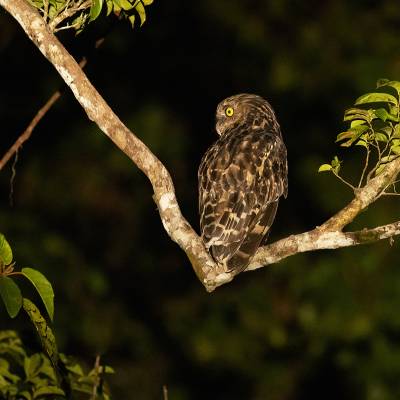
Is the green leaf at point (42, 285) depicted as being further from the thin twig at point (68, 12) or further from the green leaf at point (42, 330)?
the thin twig at point (68, 12)

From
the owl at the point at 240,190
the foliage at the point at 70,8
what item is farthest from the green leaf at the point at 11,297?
the owl at the point at 240,190

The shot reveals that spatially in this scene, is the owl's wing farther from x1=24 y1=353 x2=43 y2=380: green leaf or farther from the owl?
x1=24 y1=353 x2=43 y2=380: green leaf

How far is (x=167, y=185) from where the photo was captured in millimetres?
3686

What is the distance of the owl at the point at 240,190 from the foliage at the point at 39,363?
0.84 metres

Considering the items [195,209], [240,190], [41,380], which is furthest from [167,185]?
[195,209]

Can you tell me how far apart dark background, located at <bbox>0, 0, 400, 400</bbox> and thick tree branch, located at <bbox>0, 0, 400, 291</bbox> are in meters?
6.67

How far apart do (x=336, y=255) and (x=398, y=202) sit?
88 centimetres

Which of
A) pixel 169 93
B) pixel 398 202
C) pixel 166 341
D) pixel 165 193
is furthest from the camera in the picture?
pixel 169 93

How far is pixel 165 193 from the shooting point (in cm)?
370

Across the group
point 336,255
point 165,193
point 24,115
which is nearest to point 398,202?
point 336,255

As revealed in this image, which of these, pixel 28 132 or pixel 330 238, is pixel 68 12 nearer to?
pixel 28 132

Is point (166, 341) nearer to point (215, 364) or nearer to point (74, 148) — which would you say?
point (215, 364)

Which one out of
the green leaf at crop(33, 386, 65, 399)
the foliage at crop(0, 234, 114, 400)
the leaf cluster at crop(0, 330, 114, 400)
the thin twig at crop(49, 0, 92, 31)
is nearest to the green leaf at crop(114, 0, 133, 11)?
the thin twig at crop(49, 0, 92, 31)

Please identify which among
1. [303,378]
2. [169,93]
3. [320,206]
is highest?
[169,93]
